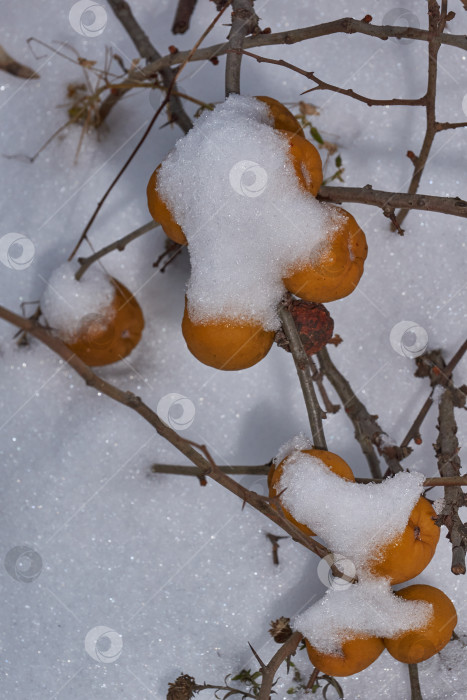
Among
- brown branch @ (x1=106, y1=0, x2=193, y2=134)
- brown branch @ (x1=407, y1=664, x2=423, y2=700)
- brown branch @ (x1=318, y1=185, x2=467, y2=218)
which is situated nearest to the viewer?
brown branch @ (x1=318, y1=185, x2=467, y2=218)

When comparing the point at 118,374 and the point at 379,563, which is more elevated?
the point at 118,374

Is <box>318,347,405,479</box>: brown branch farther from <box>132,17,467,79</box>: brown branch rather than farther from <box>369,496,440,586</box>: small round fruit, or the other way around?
<box>132,17,467,79</box>: brown branch

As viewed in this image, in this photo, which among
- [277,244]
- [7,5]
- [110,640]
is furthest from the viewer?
[7,5]

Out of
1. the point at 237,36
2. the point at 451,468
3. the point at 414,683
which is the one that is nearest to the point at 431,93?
the point at 237,36

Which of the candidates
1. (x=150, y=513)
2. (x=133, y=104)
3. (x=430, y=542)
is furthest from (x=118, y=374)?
(x=430, y=542)

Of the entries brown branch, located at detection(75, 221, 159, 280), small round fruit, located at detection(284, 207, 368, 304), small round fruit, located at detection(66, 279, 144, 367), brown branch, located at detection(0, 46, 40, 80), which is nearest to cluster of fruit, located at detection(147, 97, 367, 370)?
small round fruit, located at detection(284, 207, 368, 304)

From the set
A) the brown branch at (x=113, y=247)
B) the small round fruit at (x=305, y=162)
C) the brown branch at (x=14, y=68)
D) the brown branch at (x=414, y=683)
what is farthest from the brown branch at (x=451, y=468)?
the brown branch at (x=14, y=68)

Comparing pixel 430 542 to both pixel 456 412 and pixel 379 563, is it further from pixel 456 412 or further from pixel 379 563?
pixel 456 412

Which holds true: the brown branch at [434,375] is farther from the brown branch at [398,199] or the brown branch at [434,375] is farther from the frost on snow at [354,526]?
the brown branch at [398,199]

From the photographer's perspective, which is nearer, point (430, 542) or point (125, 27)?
point (430, 542)
